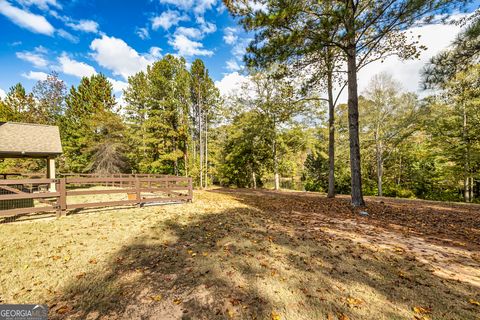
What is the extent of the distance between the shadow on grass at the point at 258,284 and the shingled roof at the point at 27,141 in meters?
11.6

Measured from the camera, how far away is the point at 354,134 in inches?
326

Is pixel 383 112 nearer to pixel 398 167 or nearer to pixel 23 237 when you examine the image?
pixel 398 167

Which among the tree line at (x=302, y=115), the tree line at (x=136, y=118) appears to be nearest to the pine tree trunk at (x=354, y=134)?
the tree line at (x=302, y=115)

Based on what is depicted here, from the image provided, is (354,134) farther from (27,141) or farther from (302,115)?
(27,141)

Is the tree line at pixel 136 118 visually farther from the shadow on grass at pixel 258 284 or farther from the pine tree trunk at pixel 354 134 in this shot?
the shadow on grass at pixel 258 284

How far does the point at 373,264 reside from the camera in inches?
142

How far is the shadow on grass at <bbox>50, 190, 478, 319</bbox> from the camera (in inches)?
102

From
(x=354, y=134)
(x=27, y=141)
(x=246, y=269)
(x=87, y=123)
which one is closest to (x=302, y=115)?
(x=354, y=134)

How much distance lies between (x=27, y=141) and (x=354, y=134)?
1770 cm

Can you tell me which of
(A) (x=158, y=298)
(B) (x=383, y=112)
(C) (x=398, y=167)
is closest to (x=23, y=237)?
(A) (x=158, y=298)

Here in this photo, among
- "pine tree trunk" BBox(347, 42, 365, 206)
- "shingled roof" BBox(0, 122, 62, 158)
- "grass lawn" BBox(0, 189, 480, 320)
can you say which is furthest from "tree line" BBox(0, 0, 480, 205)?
"shingled roof" BBox(0, 122, 62, 158)

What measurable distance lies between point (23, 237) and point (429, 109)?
21.7 m

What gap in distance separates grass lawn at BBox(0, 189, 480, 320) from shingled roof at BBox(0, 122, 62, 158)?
7.56m

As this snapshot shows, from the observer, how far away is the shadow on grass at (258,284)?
102 inches
